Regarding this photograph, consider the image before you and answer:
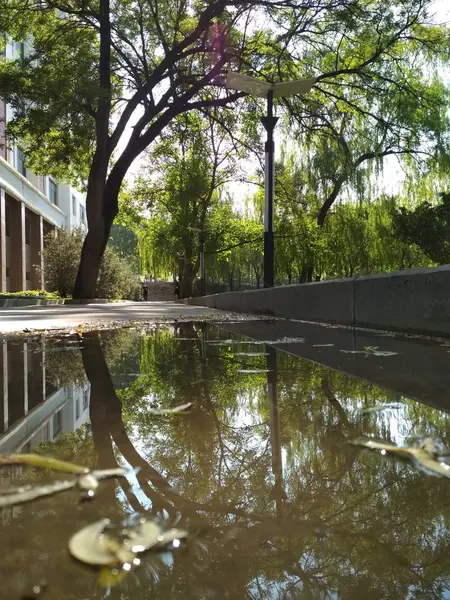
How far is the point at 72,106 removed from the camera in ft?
43.7

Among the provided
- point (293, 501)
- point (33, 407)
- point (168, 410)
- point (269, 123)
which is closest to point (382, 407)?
point (168, 410)

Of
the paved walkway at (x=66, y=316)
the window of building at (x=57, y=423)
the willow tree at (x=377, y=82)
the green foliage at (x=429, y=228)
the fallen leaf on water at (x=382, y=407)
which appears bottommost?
the paved walkway at (x=66, y=316)

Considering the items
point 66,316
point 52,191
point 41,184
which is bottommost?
point 66,316

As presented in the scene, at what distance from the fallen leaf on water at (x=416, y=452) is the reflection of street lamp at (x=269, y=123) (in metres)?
8.67

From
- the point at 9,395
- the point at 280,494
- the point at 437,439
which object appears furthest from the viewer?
the point at 9,395

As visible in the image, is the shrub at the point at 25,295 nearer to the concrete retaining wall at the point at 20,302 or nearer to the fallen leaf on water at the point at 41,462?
the concrete retaining wall at the point at 20,302

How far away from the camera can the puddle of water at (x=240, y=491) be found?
794mm

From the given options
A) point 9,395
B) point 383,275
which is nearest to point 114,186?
point 383,275

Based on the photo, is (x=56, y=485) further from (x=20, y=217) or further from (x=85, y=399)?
(x=20, y=217)

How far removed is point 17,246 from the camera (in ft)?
93.3

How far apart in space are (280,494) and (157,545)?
0.34 m

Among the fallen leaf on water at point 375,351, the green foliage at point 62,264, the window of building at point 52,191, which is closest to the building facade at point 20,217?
the window of building at point 52,191

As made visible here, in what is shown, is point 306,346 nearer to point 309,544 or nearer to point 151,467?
point 151,467

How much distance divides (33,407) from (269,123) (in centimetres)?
927
